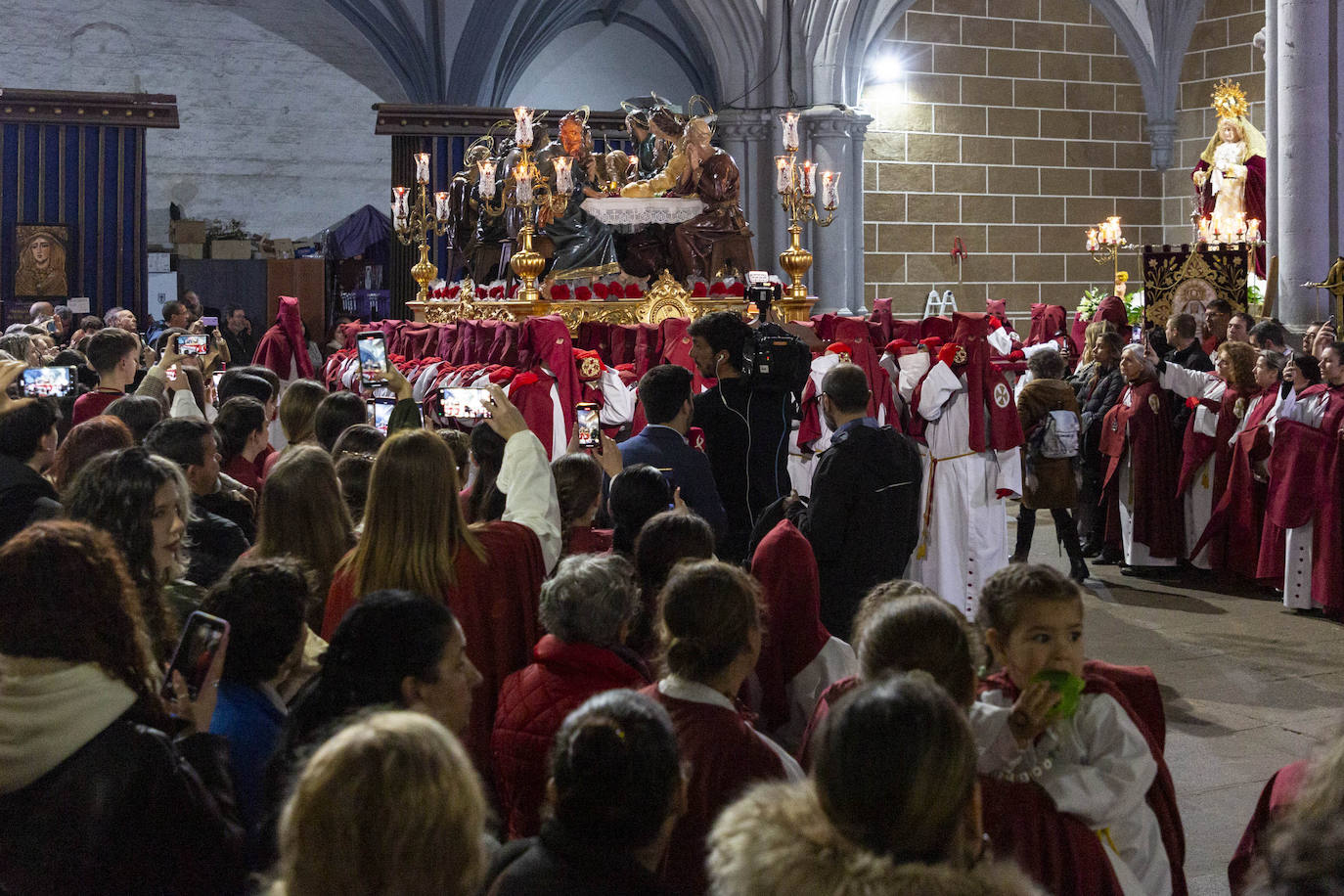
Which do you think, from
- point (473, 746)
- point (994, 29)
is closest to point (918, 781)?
point (473, 746)

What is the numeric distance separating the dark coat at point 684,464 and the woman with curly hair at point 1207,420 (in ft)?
15.7

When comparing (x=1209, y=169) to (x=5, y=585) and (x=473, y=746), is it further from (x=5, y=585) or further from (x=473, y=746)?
(x=5, y=585)

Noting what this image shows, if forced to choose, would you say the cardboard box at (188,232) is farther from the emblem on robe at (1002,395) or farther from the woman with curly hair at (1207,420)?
the emblem on robe at (1002,395)

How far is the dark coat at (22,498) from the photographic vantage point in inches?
137

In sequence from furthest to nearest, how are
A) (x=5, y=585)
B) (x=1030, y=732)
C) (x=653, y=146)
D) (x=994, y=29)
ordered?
(x=994, y=29) → (x=653, y=146) → (x=1030, y=732) → (x=5, y=585)

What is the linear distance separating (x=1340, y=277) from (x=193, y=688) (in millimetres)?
8915

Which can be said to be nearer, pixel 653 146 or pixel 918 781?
pixel 918 781

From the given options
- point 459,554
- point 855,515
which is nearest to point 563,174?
point 855,515

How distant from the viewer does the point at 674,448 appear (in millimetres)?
4578

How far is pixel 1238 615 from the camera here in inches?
293

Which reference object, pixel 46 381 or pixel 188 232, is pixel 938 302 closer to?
pixel 188 232

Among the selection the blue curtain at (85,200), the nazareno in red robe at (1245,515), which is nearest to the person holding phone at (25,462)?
the nazareno in red robe at (1245,515)

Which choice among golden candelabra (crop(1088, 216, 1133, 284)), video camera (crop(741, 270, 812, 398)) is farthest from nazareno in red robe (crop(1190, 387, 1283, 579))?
golden candelabra (crop(1088, 216, 1133, 284))

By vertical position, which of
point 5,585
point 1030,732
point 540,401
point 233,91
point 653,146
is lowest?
point 1030,732
